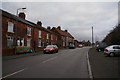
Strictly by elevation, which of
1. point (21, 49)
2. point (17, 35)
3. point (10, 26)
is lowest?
point (21, 49)

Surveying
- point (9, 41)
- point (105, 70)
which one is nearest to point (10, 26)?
point (9, 41)

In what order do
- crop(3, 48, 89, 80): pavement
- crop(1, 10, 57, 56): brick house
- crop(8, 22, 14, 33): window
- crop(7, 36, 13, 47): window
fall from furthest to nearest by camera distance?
crop(8, 22, 14, 33): window → crop(7, 36, 13, 47): window → crop(1, 10, 57, 56): brick house → crop(3, 48, 89, 80): pavement

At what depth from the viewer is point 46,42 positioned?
45.7 meters

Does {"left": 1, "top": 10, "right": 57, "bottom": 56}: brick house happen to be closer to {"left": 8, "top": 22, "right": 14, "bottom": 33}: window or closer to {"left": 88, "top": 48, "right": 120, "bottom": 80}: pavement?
{"left": 8, "top": 22, "right": 14, "bottom": 33}: window

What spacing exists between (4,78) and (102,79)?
4694mm

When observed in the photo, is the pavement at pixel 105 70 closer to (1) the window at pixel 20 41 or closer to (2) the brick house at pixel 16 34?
(2) the brick house at pixel 16 34

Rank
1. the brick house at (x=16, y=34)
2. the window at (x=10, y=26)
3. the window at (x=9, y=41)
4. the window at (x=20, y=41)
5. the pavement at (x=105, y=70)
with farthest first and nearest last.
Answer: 1. the window at (x=20, y=41)
2. the window at (x=10, y=26)
3. the window at (x=9, y=41)
4. the brick house at (x=16, y=34)
5. the pavement at (x=105, y=70)

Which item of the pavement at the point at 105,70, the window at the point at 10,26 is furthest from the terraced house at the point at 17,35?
the pavement at the point at 105,70

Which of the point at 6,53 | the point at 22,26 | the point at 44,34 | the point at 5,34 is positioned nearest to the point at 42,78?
the point at 6,53

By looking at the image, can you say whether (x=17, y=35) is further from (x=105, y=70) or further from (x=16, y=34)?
(x=105, y=70)

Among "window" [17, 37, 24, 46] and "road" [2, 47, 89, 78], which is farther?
"window" [17, 37, 24, 46]

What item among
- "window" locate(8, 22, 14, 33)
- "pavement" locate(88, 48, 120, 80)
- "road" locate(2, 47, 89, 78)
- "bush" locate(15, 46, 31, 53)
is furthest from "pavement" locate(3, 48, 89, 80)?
"window" locate(8, 22, 14, 33)

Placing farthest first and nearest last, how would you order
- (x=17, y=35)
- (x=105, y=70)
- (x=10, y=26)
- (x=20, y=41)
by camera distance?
(x=20, y=41) < (x=17, y=35) < (x=10, y=26) < (x=105, y=70)

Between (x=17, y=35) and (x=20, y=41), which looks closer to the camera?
(x=17, y=35)
